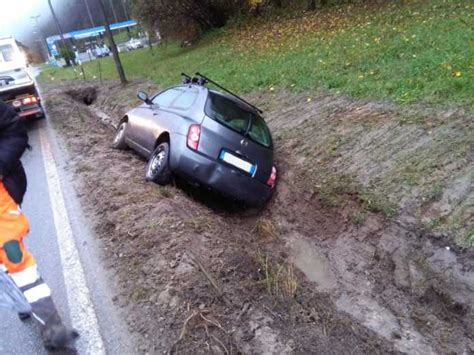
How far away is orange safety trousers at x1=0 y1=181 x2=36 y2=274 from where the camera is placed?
304cm

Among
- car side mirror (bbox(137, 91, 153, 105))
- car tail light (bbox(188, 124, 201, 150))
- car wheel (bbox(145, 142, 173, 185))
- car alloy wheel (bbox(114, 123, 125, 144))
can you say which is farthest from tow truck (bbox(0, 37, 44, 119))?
car tail light (bbox(188, 124, 201, 150))

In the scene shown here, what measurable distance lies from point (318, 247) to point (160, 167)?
2.42 meters

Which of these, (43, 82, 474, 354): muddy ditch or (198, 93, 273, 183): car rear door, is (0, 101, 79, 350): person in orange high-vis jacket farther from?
(198, 93, 273, 183): car rear door

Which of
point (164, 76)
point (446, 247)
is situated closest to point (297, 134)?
point (446, 247)

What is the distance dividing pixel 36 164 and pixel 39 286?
585 cm

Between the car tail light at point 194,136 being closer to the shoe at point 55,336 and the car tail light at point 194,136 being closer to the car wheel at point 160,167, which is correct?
the car wheel at point 160,167

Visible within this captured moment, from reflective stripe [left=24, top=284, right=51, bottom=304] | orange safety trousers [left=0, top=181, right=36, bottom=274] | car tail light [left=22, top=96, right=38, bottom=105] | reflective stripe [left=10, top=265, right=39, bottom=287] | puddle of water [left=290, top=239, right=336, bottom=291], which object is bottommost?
car tail light [left=22, top=96, right=38, bottom=105]

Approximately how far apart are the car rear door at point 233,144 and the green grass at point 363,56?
8.46 ft

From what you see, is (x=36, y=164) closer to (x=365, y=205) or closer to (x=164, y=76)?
(x=365, y=205)

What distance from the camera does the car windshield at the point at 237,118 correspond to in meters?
6.30

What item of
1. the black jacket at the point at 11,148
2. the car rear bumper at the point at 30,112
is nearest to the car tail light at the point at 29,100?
the car rear bumper at the point at 30,112

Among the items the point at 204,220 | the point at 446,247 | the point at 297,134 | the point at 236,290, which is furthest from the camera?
the point at 297,134

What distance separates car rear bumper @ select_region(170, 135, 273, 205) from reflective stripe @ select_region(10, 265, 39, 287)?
305 centimetres

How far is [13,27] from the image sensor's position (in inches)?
5315
